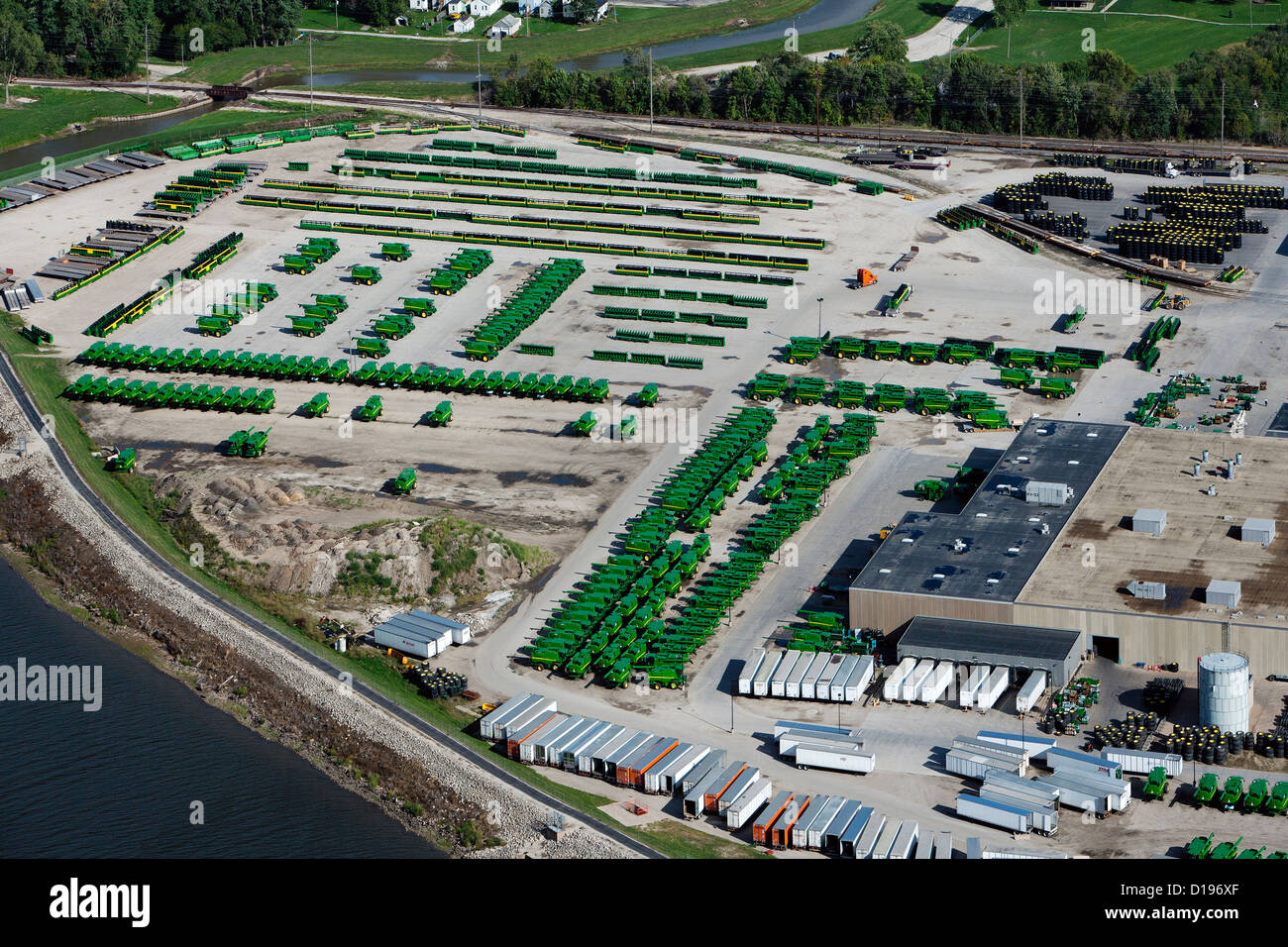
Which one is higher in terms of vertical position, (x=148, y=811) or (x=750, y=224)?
(x=750, y=224)

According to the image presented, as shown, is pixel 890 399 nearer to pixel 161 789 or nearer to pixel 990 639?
pixel 990 639

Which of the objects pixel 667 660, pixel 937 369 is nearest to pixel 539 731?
pixel 667 660

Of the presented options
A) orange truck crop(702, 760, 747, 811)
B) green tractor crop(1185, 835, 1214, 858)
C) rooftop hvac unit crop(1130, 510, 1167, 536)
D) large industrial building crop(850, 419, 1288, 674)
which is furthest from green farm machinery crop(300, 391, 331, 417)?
green tractor crop(1185, 835, 1214, 858)

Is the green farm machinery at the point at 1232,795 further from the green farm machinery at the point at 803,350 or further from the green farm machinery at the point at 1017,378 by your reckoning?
the green farm machinery at the point at 803,350

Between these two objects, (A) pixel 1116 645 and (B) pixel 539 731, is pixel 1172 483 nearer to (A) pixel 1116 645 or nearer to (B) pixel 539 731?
(A) pixel 1116 645

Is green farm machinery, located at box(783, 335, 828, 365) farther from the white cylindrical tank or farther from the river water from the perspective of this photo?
the river water

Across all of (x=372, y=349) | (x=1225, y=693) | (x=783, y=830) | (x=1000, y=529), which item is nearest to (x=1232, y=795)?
(x=1225, y=693)
